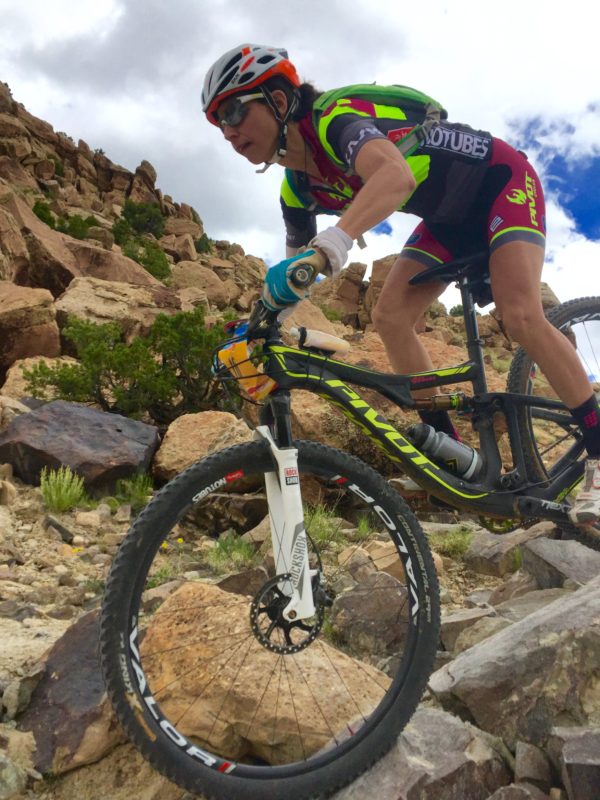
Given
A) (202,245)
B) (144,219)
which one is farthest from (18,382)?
(202,245)

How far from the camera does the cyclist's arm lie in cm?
251

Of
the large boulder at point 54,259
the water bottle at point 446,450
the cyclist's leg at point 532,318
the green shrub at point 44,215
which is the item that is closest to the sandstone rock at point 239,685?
the water bottle at point 446,450

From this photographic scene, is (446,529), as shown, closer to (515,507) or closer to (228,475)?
(515,507)

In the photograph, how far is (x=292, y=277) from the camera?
7.49ft

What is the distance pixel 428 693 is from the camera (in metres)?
2.83

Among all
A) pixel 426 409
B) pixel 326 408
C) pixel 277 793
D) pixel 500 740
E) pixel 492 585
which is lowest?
pixel 277 793

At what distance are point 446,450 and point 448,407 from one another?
318 mm

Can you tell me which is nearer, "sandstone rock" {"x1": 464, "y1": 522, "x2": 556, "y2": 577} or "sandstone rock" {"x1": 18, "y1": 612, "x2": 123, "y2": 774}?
"sandstone rock" {"x1": 18, "y1": 612, "x2": 123, "y2": 774}

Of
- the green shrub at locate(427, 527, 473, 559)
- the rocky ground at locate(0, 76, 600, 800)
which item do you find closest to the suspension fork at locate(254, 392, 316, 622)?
the rocky ground at locate(0, 76, 600, 800)

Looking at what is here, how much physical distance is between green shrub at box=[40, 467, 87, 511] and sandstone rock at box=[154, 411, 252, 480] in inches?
40.0

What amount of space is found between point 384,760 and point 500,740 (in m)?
0.48

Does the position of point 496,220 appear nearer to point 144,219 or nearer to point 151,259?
point 151,259

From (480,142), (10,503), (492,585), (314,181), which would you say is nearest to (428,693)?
(492,585)

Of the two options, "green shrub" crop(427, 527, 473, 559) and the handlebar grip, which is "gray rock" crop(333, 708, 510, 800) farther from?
"green shrub" crop(427, 527, 473, 559)
